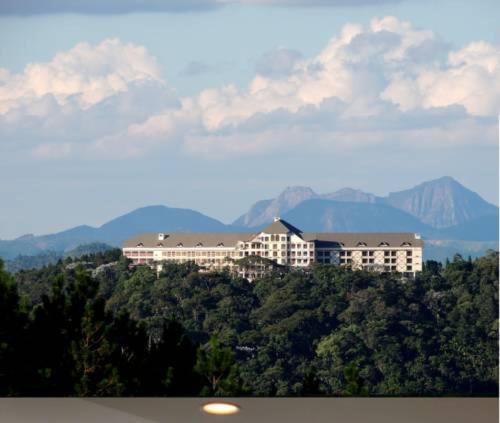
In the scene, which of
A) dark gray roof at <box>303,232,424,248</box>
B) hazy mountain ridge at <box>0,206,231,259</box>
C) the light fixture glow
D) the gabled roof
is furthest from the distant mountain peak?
the light fixture glow

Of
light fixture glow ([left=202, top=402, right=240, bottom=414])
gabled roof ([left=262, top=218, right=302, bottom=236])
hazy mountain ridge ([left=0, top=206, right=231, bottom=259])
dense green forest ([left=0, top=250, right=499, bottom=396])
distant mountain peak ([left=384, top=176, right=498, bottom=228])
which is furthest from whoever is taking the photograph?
dense green forest ([left=0, top=250, right=499, bottom=396])

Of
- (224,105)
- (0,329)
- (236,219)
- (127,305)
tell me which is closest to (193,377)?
(0,329)

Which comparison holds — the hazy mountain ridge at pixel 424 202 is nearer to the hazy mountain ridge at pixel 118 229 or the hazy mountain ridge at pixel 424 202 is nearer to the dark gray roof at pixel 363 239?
the dark gray roof at pixel 363 239

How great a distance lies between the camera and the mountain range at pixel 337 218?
18.8 feet

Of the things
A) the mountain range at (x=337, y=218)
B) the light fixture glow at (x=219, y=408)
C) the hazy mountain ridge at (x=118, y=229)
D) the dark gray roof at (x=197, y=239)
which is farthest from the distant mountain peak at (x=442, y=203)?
the light fixture glow at (x=219, y=408)

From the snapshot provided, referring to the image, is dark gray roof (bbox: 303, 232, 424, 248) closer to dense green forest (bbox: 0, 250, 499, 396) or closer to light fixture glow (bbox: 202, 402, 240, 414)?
dense green forest (bbox: 0, 250, 499, 396)

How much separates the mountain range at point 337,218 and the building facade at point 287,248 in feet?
0.24

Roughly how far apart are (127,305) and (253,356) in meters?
0.88

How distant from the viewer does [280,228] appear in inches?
237

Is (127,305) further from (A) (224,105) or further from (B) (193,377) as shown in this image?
(B) (193,377)

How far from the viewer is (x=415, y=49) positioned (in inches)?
217

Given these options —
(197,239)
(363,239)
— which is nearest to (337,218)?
(363,239)

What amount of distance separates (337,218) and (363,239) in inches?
13.3

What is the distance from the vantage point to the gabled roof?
Result: 591 centimetres
